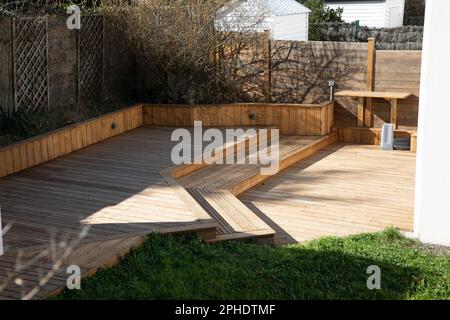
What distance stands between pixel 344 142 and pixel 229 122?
208 cm

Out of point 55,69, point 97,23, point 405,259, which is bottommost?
point 405,259

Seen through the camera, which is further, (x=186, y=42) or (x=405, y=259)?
(x=186, y=42)

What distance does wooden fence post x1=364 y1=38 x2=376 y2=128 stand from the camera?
12430mm

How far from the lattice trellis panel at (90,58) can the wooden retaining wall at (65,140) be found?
0.64 meters

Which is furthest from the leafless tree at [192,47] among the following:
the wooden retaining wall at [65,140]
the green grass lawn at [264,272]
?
the green grass lawn at [264,272]

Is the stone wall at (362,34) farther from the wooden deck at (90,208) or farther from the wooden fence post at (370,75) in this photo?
the wooden deck at (90,208)

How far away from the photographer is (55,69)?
1104 cm

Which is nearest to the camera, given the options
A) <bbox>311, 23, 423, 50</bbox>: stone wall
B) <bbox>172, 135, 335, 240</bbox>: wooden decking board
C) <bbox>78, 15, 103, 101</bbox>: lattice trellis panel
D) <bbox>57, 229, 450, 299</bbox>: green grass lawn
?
<bbox>57, 229, 450, 299</bbox>: green grass lawn

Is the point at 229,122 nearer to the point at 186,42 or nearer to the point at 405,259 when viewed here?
the point at 186,42

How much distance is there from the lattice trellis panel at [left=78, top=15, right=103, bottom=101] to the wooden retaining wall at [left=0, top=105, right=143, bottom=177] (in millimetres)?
639

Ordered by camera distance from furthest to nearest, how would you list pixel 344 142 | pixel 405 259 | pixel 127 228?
pixel 344 142 < pixel 127 228 < pixel 405 259

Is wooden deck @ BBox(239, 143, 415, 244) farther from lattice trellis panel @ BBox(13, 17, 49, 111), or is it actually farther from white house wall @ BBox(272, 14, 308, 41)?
white house wall @ BBox(272, 14, 308, 41)

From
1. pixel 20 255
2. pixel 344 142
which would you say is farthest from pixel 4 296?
pixel 344 142

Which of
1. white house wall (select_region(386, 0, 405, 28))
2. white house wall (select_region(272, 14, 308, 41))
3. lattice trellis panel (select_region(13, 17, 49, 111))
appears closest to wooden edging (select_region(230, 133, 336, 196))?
lattice trellis panel (select_region(13, 17, 49, 111))
